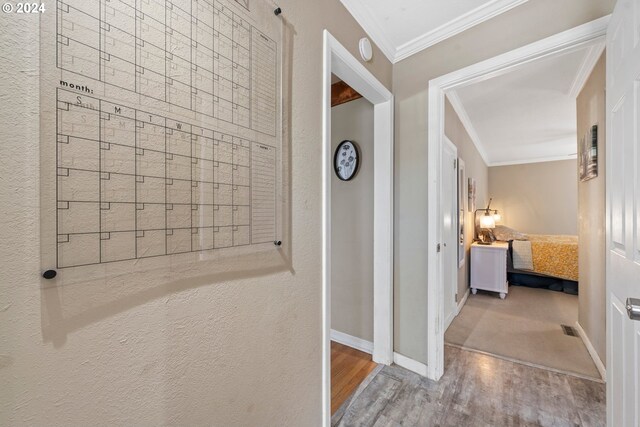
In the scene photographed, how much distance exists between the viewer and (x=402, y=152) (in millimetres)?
1959

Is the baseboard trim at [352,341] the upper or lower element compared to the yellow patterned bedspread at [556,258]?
lower

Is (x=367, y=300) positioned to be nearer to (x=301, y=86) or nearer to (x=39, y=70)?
(x=301, y=86)

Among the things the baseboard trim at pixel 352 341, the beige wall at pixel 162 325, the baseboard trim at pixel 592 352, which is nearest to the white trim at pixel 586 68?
the beige wall at pixel 162 325

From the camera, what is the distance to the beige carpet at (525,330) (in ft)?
6.82

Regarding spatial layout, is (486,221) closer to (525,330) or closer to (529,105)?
(529,105)

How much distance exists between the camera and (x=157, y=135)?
0.69m

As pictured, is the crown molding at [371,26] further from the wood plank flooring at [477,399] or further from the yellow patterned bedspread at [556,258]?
the yellow patterned bedspread at [556,258]

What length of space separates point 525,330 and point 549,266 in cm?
189

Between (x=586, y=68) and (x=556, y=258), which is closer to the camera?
(x=586, y=68)

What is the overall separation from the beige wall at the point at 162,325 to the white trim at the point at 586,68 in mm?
2125

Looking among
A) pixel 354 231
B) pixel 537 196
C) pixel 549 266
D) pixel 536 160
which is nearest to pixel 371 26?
pixel 354 231

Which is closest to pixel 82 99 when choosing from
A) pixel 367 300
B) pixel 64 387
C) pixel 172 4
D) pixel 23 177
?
pixel 23 177

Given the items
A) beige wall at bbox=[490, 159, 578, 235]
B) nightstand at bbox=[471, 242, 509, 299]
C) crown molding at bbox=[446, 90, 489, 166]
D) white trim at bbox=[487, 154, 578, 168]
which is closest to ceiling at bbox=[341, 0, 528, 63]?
crown molding at bbox=[446, 90, 489, 166]

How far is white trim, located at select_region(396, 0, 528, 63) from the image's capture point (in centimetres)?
152
